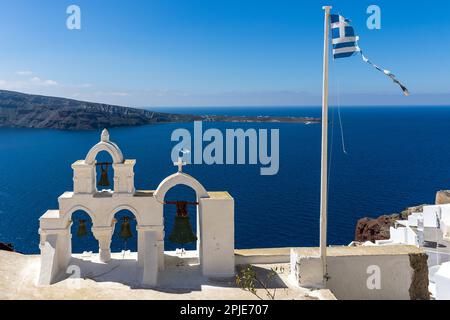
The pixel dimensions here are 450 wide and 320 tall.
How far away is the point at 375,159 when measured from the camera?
105312 mm

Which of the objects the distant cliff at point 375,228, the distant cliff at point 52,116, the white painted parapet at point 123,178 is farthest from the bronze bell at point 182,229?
the distant cliff at point 52,116

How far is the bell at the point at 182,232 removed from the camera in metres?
19.0

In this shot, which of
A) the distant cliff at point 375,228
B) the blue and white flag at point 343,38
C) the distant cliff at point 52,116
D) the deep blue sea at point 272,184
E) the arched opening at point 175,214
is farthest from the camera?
the distant cliff at point 52,116

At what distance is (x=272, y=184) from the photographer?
7594 cm

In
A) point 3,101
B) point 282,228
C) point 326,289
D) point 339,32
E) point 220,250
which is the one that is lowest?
point 282,228

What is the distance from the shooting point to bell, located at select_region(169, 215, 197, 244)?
62.2ft

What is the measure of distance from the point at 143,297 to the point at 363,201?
Result: 2171 inches

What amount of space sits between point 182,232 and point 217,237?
4.89 ft

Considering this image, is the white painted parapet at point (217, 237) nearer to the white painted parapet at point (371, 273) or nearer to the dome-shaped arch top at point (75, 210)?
the white painted parapet at point (371, 273)

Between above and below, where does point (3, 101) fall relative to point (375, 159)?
above

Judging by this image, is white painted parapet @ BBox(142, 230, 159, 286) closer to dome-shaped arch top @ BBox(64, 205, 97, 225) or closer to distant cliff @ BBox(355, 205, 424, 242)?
dome-shaped arch top @ BBox(64, 205, 97, 225)

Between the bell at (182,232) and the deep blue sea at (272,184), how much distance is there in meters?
26.8

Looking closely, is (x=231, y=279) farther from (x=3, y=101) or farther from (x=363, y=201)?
(x=3, y=101)
